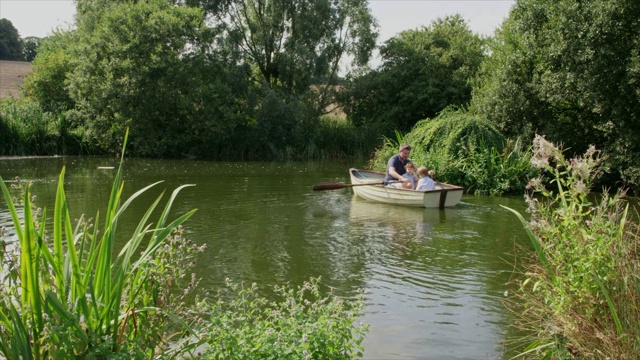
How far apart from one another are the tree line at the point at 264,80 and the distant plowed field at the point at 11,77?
5017 mm

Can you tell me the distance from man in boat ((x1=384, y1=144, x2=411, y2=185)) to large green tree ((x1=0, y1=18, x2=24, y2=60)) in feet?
234

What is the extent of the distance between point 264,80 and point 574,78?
2220cm

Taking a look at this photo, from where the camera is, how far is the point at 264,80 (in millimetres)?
38844

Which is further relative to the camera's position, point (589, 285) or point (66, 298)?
point (589, 285)

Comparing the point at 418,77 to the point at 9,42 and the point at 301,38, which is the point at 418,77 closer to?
the point at 301,38

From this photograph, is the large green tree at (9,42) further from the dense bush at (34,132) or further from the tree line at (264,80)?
the dense bush at (34,132)

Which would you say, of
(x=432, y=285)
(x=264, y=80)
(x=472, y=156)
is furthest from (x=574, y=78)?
(x=264, y=80)

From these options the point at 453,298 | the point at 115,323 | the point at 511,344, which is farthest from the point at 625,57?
the point at 115,323

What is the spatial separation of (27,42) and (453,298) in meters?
85.2

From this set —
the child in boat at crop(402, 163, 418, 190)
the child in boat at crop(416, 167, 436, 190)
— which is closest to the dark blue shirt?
the child in boat at crop(402, 163, 418, 190)

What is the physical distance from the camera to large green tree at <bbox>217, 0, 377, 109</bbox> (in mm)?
37375

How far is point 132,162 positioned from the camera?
1184 inches

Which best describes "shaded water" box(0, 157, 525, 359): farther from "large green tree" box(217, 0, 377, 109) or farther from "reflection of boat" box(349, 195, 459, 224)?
"large green tree" box(217, 0, 377, 109)

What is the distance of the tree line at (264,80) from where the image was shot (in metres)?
31.6
